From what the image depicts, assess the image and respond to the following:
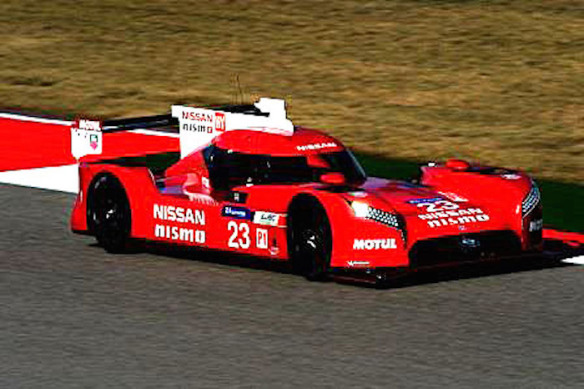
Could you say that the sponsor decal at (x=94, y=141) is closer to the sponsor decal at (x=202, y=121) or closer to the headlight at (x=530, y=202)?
the sponsor decal at (x=202, y=121)

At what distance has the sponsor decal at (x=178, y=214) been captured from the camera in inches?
516

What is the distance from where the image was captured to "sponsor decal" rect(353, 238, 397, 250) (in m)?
12.1

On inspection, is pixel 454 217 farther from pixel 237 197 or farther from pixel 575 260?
pixel 237 197

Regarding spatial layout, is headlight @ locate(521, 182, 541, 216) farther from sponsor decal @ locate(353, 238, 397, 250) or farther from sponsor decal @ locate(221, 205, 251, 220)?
sponsor decal @ locate(221, 205, 251, 220)

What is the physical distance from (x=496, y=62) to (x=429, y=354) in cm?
1310

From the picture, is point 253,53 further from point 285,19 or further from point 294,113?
point 294,113

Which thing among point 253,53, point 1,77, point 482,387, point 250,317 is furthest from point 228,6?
point 482,387

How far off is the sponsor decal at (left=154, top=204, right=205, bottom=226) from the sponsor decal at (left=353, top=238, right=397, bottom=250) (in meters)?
1.46

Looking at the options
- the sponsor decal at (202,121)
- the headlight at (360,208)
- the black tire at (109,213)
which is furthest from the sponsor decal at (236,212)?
the sponsor decal at (202,121)

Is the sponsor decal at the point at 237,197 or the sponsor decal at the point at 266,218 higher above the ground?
the sponsor decal at the point at 237,197

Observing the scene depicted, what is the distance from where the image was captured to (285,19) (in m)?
26.6

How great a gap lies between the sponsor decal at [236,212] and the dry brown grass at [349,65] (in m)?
5.31

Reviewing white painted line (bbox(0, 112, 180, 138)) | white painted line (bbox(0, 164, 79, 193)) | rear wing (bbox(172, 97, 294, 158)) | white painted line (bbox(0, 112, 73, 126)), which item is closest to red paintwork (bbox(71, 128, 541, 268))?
rear wing (bbox(172, 97, 294, 158))

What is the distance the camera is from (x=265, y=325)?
11312 mm
